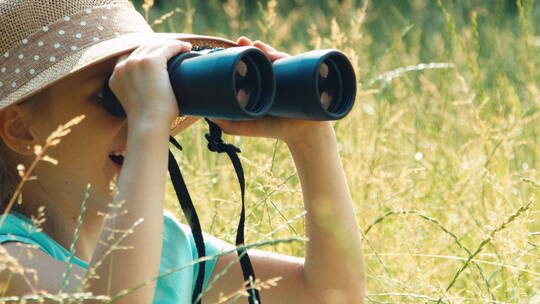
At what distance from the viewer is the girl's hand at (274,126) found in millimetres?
1779

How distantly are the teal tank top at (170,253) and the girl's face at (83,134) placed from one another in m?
0.10

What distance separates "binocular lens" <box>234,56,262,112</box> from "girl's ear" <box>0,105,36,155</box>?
17.9 inches

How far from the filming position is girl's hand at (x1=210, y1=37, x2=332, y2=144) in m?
1.78

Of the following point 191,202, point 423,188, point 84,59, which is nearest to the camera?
point 84,59

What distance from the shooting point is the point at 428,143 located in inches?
118

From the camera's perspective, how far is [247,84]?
157 centimetres

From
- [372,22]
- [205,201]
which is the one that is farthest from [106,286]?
[372,22]

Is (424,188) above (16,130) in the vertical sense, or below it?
below

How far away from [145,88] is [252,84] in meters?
0.19

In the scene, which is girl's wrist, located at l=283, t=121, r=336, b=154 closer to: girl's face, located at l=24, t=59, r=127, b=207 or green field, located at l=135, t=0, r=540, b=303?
green field, located at l=135, t=0, r=540, b=303

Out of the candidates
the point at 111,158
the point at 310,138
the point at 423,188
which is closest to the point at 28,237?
the point at 111,158

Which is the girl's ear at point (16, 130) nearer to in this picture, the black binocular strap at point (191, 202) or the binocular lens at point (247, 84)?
the black binocular strap at point (191, 202)

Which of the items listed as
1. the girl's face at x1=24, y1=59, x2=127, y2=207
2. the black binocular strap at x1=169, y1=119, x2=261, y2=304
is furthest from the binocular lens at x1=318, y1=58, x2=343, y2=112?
the girl's face at x1=24, y1=59, x2=127, y2=207

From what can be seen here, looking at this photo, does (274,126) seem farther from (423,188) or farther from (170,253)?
(423,188)
